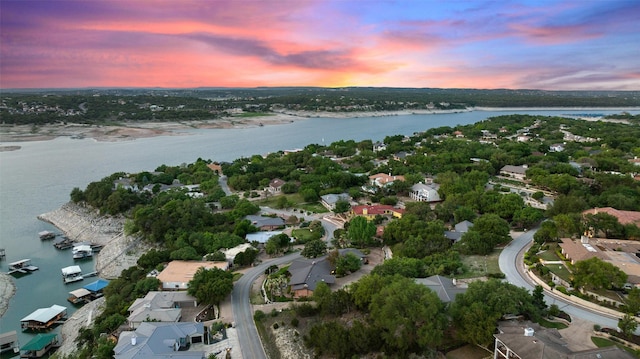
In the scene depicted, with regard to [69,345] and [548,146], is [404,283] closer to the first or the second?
[69,345]

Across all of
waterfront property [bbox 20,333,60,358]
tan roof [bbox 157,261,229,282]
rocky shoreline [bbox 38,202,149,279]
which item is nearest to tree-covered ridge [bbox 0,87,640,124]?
rocky shoreline [bbox 38,202,149,279]

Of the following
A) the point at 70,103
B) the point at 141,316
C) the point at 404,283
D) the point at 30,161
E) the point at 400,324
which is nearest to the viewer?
the point at 400,324

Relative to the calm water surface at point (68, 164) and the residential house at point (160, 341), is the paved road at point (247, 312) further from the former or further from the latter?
the calm water surface at point (68, 164)

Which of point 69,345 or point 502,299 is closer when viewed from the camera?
point 502,299

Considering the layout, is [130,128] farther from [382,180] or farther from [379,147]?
[382,180]

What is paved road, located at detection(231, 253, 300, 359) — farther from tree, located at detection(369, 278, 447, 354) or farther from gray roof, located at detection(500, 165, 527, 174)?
gray roof, located at detection(500, 165, 527, 174)

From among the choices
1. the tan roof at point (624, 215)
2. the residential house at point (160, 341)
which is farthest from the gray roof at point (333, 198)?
the residential house at point (160, 341)

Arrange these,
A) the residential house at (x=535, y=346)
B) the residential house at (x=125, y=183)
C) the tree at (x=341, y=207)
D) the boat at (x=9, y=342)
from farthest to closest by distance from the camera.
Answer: the residential house at (x=125, y=183)
the tree at (x=341, y=207)
the boat at (x=9, y=342)
the residential house at (x=535, y=346)

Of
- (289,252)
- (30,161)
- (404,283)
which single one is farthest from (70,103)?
(404,283)

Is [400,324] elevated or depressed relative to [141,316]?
elevated
